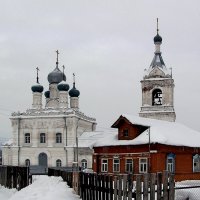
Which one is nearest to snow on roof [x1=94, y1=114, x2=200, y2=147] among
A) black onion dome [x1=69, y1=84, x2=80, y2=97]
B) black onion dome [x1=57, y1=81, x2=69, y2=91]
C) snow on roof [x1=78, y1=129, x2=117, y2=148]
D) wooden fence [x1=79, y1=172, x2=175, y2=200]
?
wooden fence [x1=79, y1=172, x2=175, y2=200]

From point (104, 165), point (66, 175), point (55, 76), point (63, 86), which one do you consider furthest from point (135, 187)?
point (55, 76)

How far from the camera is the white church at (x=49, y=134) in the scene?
51219mm

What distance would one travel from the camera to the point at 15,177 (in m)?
21.8

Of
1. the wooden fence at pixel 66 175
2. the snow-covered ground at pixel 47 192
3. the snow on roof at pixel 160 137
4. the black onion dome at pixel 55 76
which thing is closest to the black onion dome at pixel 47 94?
the black onion dome at pixel 55 76

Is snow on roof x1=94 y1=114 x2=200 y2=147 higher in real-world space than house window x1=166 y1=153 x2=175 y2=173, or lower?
higher

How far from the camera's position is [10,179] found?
73.2 ft

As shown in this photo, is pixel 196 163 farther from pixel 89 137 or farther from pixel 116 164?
pixel 89 137

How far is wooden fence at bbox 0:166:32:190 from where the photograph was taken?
2059cm

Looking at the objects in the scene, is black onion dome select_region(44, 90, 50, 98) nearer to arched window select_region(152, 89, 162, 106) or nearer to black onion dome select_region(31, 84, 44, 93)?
black onion dome select_region(31, 84, 44, 93)

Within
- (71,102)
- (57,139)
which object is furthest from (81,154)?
(71,102)

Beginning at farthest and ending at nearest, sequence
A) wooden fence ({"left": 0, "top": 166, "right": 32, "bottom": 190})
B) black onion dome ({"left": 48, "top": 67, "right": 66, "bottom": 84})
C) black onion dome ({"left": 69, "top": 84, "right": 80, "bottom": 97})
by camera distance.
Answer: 1. black onion dome ({"left": 48, "top": 67, "right": 66, "bottom": 84})
2. black onion dome ({"left": 69, "top": 84, "right": 80, "bottom": 97})
3. wooden fence ({"left": 0, "top": 166, "right": 32, "bottom": 190})

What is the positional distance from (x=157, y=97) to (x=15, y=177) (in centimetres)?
2511

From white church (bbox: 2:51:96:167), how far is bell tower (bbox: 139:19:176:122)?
33.9ft

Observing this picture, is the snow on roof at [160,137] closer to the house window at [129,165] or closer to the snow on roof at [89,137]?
the house window at [129,165]
